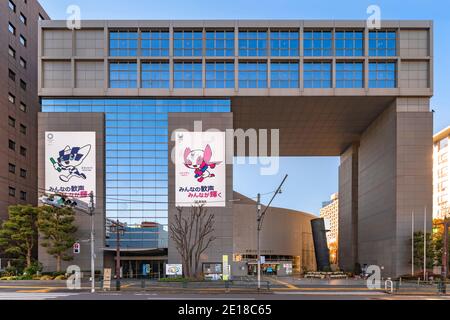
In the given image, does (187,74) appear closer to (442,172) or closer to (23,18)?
(23,18)

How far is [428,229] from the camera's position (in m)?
51.6

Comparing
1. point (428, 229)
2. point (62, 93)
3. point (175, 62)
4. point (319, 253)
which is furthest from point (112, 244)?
point (428, 229)

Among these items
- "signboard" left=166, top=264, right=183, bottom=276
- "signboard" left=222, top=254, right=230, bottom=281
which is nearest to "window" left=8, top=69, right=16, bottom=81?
"signboard" left=166, top=264, right=183, bottom=276

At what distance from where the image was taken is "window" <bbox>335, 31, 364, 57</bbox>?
5609cm

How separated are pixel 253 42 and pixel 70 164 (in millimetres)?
30268

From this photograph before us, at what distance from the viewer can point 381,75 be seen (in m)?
55.7

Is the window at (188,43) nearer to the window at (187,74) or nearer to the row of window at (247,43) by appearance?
the row of window at (247,43)

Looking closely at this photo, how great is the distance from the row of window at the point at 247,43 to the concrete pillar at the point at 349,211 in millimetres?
23929

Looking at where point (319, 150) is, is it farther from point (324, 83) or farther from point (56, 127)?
point (56, 127)

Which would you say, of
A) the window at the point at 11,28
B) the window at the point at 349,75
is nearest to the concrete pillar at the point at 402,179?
the window at the point at 349,75

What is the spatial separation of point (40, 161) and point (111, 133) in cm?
1002

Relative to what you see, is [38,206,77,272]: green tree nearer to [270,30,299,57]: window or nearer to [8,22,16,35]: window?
[8,22,16,35]: window

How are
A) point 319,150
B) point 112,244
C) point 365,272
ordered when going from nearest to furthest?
point 112,244, point 365,272, point 319,150

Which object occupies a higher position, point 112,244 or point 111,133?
point 111,133
